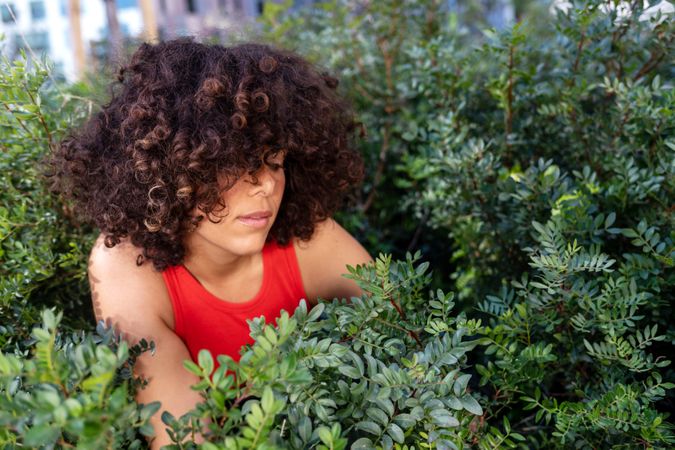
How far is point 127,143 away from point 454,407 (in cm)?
114

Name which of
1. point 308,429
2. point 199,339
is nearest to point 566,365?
point 308,429

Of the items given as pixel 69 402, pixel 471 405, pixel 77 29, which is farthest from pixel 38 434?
pixel 77 29

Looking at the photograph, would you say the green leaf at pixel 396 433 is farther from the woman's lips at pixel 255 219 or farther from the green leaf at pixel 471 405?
the woman's lips at pixel 255 219

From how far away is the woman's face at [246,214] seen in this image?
5.81 feet

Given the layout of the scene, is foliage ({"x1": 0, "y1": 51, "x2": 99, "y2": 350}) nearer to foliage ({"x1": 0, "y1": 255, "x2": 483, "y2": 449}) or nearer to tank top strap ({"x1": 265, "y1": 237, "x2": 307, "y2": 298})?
foliage ({"x1": 0, "y1": 255, "x2": 483, "y2": 449})

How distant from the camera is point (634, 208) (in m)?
1.93

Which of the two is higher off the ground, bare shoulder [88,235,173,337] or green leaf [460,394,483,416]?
green leaf [460,394,483,416]

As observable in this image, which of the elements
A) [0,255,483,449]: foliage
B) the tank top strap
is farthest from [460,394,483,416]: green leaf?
the tank top strap

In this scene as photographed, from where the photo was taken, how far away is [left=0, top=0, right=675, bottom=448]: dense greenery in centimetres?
104

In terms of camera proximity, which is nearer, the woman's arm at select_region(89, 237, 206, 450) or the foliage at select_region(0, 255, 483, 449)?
the foliage at select_region(0, 255, 483, 449)

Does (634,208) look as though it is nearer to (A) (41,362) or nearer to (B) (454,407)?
(B) (454,407)

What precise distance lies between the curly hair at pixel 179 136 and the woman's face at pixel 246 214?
3 cm

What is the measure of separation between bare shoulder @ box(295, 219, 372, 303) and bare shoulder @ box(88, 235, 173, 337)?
497mm

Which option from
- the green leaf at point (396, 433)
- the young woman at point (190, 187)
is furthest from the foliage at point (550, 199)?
the young woman at point (190, 187)
